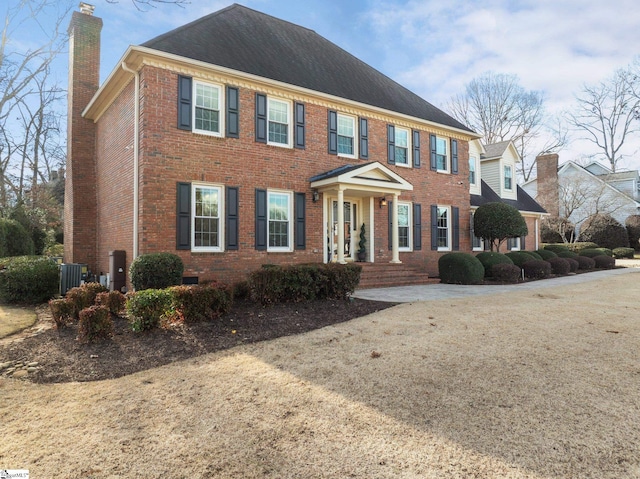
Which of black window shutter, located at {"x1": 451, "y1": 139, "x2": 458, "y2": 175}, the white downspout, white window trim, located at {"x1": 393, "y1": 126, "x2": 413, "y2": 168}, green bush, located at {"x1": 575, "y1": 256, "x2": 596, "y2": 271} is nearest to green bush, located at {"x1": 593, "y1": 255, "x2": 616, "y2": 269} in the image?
green bush, located at {"x1": 575, "y1": 256, "x2": 596, "y2": 271}

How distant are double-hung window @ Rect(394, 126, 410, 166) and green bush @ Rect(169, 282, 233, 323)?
369 inches

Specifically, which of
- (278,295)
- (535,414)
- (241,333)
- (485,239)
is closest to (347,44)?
(485,239)

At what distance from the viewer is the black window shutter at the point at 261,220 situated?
35.7 ft

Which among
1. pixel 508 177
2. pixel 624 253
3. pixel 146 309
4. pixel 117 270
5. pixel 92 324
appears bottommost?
pixel 92 324

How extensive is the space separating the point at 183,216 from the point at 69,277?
3809mm

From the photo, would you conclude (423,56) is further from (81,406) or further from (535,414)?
(81,406)

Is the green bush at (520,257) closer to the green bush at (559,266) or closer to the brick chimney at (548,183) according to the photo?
the green bush at (559,266)

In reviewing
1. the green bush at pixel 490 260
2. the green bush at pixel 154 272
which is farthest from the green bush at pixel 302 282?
the green bush at pixel 490 260

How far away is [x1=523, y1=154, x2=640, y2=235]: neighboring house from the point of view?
27547 millimetres

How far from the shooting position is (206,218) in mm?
10180

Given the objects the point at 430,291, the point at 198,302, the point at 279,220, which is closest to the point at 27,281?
the point at 198,302

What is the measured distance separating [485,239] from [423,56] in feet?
26.1

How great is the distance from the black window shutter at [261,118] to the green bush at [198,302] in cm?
552

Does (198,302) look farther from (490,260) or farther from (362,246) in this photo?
(490,260)
